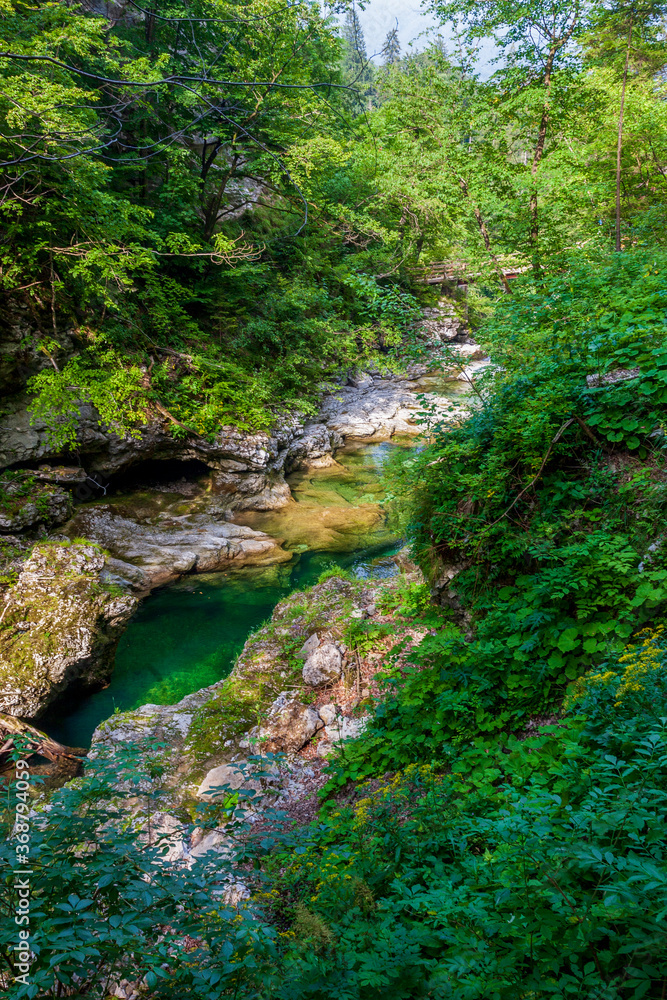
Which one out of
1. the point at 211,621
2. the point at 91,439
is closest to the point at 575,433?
the point at 211,621

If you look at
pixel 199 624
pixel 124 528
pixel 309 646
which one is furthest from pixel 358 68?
pixel 309 646

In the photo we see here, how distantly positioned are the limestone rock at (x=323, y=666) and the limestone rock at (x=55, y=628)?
11.3 feet

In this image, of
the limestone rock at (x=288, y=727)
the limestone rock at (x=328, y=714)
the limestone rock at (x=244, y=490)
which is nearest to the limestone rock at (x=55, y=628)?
the limestone rock at (x=288, y=727)

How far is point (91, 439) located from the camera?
950 cm

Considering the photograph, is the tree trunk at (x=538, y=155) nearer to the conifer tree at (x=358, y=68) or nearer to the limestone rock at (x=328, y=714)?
the conifer tree at (x=358, y=68)

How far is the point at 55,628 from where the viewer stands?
6.61 metres

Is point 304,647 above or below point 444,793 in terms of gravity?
below

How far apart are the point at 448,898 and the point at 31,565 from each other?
7335mm

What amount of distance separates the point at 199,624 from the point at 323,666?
3861 mm

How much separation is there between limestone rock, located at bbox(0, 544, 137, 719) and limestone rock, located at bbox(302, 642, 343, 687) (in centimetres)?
344

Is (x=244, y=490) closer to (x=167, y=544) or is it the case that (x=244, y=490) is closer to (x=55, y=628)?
(x=167, y=544)

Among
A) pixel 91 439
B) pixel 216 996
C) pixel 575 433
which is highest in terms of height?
pixel 91 439

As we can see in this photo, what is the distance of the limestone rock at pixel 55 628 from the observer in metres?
6.21

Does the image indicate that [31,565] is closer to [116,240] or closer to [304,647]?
[304,647]
